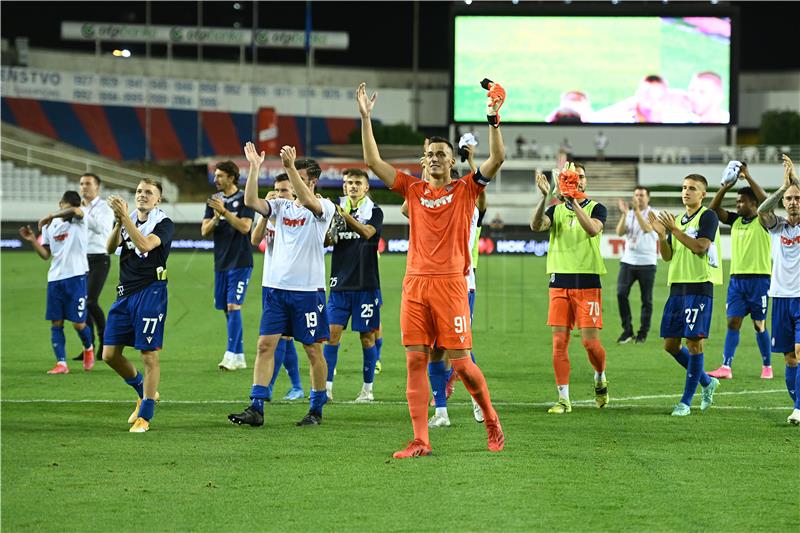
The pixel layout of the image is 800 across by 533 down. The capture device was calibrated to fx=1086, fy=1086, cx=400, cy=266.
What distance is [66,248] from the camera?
43.3ft

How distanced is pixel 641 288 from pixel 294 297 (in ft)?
27.6

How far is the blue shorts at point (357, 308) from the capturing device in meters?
10.8

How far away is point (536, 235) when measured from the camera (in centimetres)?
3005

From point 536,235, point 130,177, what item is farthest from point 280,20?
point 536,235

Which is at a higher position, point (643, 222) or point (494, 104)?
point (494, 104)

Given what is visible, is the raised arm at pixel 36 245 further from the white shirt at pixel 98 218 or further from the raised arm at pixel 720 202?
the raised arm at pixel 720 202

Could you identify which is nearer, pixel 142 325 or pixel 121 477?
pixel 121 477

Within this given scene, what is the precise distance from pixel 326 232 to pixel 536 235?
20.8 metres

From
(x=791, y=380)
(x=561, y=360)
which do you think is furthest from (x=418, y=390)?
(x=791, y=380)

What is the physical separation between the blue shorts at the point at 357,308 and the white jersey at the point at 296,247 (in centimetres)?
128

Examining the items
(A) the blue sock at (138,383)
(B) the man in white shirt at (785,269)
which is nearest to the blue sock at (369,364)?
(A) the blue sock at (138,383)

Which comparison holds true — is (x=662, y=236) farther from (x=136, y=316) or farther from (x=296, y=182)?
(x=136, y=316)

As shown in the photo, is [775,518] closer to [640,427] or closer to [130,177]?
[640,427]

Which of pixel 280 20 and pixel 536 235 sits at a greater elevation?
pixel 280 20
